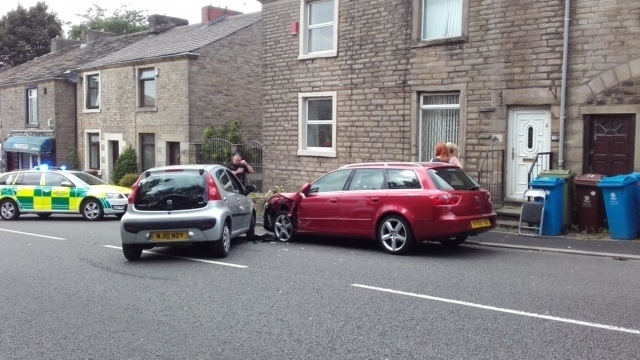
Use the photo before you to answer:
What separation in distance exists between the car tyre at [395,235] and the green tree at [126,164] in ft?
60.7

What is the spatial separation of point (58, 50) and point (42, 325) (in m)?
35.4

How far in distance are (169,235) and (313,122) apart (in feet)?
28.8

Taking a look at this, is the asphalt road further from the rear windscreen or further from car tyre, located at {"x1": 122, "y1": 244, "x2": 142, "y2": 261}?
the rear windscreen

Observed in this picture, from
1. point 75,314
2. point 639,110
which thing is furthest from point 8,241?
point 639,110

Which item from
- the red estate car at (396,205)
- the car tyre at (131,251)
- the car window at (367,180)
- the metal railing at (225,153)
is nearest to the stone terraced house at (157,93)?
the metal railing at (225,153)

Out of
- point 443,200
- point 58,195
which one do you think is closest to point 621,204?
point 443,200

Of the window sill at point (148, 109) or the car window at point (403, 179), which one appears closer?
the car window at point (403, 179)

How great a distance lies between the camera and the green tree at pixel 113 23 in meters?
56.9

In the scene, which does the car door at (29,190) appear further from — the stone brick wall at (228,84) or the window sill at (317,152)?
the window sill at (317,152)

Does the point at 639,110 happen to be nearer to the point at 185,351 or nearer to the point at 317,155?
the point at 317,155

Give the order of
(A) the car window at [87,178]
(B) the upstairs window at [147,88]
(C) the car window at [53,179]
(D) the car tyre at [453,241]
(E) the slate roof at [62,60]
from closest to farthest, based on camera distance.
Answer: (D) the car tyre at [453,241], (C) the car window at [53,179], (A) the car window at [87,178], (B) the upstairs window at [147,88], (E) the slate roof at [62,60]

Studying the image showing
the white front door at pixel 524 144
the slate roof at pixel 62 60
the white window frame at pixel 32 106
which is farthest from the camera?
the white window frame at pixel 32 106

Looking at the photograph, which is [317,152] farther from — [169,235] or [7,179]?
[7,179]

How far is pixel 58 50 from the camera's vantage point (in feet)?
126
